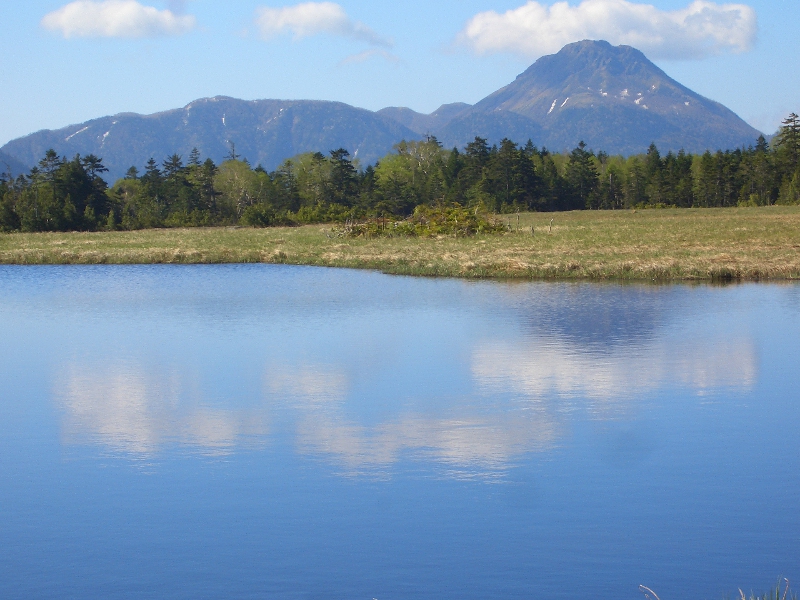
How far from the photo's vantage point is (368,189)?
110 m

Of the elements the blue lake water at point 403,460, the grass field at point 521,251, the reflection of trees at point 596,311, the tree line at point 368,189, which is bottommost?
the blue lake water at point 403,460

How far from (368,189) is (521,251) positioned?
67.2 meters

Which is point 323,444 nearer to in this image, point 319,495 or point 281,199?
point 319,495

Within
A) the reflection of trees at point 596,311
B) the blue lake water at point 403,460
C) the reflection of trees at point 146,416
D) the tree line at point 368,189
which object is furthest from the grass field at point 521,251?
the reflection of trees at point 146,416

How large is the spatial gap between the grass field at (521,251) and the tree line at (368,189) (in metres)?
21.2

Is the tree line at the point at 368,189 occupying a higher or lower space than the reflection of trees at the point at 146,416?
higher

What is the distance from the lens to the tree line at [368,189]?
8912cm

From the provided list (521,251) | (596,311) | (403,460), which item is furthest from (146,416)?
(521,251)

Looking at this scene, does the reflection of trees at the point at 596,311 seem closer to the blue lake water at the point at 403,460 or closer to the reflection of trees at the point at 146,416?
the blue lake water at the point at 403,460

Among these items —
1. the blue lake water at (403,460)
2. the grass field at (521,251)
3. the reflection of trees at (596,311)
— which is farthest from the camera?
the grass field at (521,251)

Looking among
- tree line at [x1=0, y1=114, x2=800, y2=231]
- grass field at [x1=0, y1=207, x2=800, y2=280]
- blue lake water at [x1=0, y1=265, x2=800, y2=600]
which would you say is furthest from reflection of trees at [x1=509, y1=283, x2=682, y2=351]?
tree line at [x1=0, y1=114, x2=800, y2=231]

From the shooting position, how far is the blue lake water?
8531mm

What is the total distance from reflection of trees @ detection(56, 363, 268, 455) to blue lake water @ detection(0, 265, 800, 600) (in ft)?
0.22

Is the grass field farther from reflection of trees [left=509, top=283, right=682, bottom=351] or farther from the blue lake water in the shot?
the blue lake water
